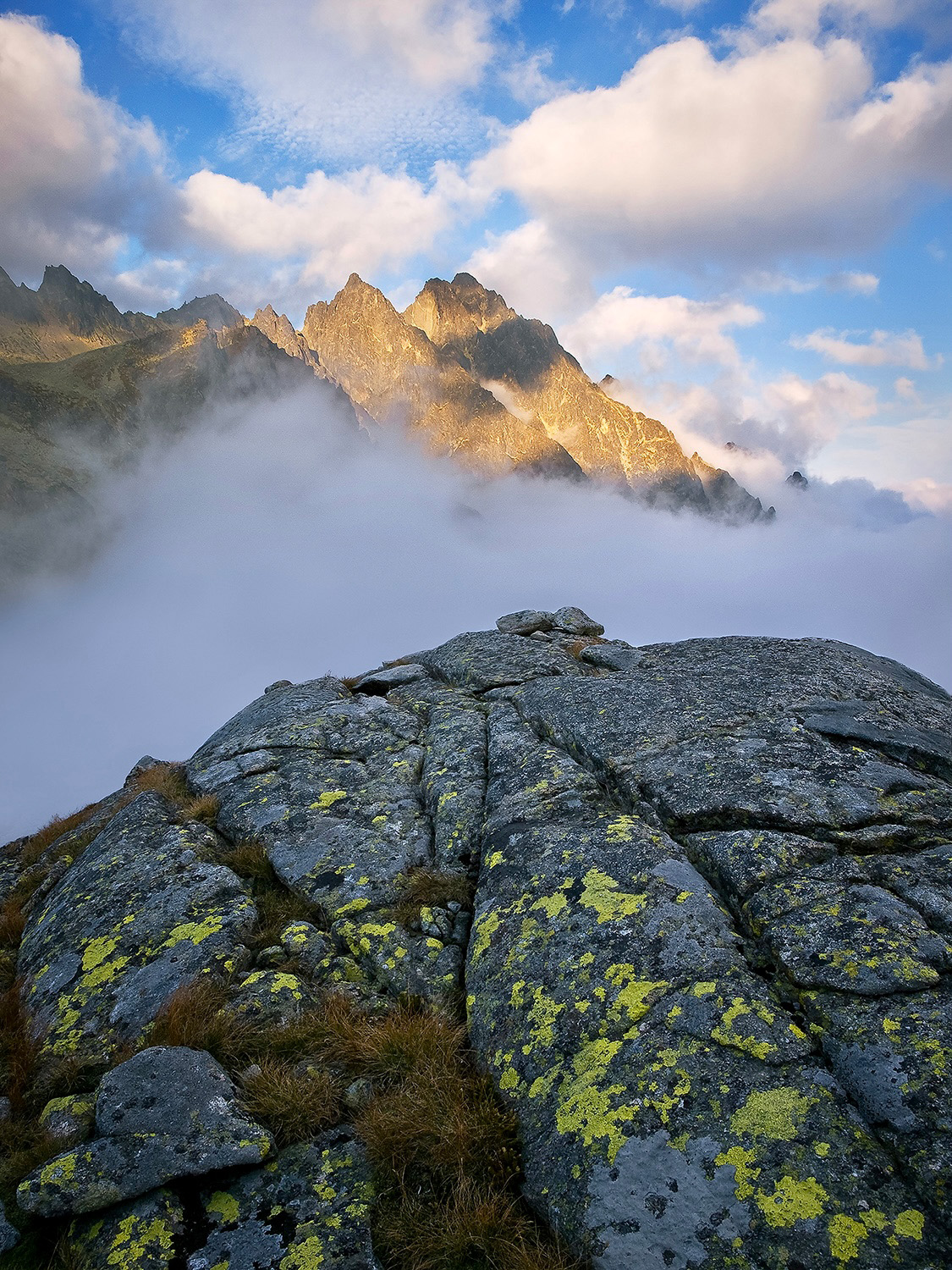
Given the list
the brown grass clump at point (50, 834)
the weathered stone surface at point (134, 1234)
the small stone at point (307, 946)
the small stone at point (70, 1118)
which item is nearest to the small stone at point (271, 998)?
the small stone at point (307, 946)

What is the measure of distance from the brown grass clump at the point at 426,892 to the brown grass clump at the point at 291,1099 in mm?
2474

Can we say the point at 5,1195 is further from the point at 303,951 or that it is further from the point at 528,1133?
the point at 528,1133

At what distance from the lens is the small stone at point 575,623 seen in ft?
74.2

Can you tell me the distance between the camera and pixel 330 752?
14.2 meters

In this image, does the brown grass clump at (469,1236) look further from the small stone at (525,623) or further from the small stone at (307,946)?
the small stone at (525,623)

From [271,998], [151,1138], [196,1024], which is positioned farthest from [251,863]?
[151,1138]

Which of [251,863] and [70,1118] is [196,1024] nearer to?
[70,1118]

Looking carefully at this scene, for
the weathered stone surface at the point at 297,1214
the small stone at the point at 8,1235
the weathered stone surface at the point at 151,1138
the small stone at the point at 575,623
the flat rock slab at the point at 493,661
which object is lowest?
the weathered stone surface at the point at 297,1214

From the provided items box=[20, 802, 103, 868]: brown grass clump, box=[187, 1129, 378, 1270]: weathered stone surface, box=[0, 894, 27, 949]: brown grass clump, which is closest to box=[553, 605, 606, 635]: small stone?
box=[20, 802, 103, 868]: brown grass clump

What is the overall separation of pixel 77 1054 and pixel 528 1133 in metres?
5.67

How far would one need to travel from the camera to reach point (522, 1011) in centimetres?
715

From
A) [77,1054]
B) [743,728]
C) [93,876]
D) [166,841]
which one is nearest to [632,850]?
[743,728]

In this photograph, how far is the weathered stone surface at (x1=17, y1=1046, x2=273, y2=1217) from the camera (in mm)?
5547

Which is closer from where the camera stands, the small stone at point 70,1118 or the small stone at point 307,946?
the small stone at point 70,1118
